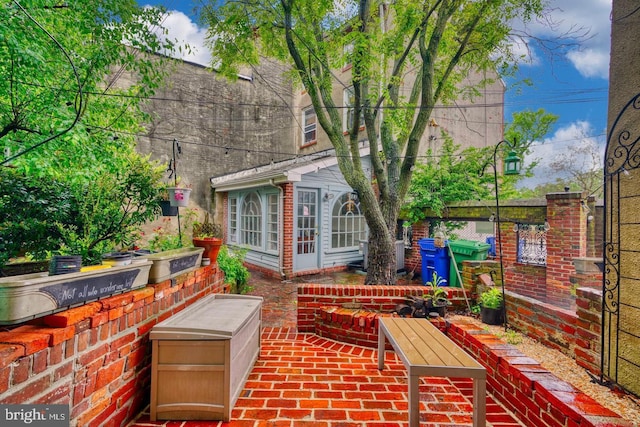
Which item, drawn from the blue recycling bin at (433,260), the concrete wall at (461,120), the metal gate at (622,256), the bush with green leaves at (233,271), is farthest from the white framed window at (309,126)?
the metal gate at (622,256)

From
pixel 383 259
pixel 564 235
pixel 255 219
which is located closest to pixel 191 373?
pixel 383 259

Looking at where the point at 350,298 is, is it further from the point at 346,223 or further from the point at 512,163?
the point at 346,223

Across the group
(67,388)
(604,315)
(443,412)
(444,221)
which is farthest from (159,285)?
(444,221)

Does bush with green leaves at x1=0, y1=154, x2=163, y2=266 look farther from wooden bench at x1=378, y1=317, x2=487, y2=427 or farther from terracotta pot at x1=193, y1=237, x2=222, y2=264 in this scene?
wooden bench at x1=378, y1=317, x2=487, y2=427

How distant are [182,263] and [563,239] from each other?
6042mm

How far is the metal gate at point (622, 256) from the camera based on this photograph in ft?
5.94

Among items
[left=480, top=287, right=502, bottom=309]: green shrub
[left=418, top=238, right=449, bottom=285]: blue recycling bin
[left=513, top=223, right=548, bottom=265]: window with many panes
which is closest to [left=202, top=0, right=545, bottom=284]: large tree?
[left=480, top=287, right=502, bottom=309]: green shrub

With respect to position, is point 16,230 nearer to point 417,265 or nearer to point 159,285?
point 159,285

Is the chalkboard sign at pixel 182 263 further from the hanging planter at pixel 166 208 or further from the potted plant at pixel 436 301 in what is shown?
the potted plant at pixel 436 301

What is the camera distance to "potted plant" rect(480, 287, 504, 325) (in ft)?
9.79

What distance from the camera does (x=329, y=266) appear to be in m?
7.85

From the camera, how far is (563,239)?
16.5ft

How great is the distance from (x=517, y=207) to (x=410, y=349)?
4.94 metres

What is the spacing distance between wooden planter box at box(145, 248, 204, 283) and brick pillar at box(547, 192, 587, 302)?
589 centimetres
